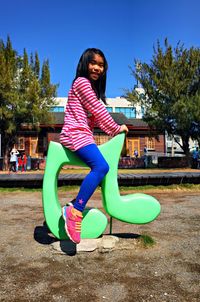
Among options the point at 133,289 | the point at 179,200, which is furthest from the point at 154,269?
the point at 179,200

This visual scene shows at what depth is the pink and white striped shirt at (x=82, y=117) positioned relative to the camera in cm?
318

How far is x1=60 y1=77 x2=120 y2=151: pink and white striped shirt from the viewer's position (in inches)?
125

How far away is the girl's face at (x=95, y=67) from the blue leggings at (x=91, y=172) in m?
0.86

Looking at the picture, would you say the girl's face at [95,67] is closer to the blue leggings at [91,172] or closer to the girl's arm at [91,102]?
the girl's arm at [91,102]

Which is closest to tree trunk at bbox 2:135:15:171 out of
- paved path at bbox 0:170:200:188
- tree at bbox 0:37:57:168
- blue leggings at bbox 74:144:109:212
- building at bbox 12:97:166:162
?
tree at bbox 0:37:57:168

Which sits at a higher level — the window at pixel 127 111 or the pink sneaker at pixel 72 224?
the window at pixel 127 111

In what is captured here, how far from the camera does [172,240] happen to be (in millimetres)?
3570

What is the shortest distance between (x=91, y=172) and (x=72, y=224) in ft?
1.86

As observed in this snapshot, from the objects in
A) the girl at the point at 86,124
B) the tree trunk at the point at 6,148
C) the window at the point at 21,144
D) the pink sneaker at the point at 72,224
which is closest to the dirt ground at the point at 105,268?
the pink sneaker at the point at 72,224

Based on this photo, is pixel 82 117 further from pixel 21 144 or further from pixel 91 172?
pixel 21 144

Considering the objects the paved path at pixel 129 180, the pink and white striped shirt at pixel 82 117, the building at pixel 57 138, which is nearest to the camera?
the pink and white striped shirt at pixel 82 117

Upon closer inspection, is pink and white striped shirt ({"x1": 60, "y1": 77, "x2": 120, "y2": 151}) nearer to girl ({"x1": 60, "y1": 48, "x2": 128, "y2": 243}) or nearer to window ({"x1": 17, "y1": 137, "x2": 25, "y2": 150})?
girl ({"x1": 60, "y1": 48, "x2": 128, "y2": 243})

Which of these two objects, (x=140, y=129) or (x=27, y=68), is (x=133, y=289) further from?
(x=140, y=129)

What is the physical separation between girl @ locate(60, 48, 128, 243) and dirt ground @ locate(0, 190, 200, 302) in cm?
39
